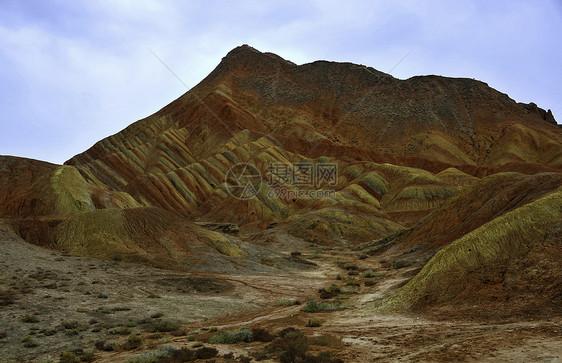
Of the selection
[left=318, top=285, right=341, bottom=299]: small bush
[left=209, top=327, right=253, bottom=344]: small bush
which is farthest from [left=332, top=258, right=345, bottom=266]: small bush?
[left=209, top=327, right=253, bottom=344]: small bush

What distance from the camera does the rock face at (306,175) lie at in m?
34.2

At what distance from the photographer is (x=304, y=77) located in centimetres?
13850

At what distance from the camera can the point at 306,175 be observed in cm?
9238

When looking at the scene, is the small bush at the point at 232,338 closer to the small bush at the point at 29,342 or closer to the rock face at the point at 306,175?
the small bush at the point at 29,342

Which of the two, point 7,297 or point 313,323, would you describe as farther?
point 7,297

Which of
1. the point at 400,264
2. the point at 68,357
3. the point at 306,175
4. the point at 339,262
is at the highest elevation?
the point at 306,175

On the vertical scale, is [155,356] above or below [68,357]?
above

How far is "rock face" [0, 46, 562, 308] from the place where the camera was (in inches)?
1348

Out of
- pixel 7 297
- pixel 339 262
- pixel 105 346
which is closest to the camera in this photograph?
pixel 105 346

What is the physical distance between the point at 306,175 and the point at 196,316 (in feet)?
242

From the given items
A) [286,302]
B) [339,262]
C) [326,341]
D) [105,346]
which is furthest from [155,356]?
[339,262]

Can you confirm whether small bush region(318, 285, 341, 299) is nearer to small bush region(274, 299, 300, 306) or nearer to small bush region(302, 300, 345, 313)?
small bush region(274, 299, 300, 306)

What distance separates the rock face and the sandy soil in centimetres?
371

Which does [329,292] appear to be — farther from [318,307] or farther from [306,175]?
[306,175]
